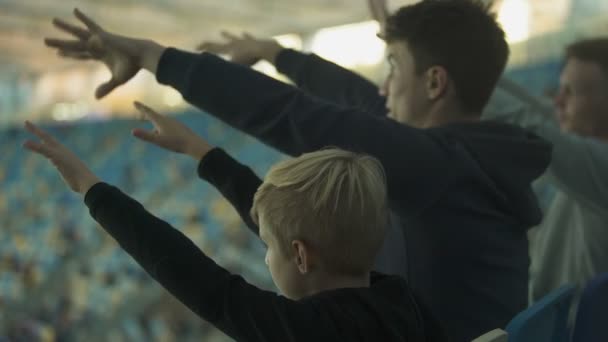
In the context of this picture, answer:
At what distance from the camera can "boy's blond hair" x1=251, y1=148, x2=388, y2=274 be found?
2.08 ft

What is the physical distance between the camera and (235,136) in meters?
3.93

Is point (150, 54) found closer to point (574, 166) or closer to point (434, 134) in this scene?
point (434, 134)

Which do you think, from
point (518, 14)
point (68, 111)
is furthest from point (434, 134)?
point (68, 111)

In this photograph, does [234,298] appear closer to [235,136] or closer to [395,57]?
[395,57]

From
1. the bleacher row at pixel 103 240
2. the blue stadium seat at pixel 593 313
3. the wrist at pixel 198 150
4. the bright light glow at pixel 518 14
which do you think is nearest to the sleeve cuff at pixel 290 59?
the wrist at pixel 198 150

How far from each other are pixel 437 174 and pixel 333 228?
159 mm

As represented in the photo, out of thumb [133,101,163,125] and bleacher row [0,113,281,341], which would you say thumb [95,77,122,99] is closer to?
thumb [133,101,163,125]

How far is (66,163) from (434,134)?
0.40 metres

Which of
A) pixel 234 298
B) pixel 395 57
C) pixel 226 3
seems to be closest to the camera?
pixel 234 298

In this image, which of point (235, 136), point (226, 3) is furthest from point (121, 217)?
point (226, 3)

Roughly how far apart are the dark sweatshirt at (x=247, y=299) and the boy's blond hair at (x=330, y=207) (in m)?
0.04

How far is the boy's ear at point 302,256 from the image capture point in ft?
2.11

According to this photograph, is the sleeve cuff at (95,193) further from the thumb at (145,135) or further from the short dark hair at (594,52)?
the short dark hair at (594,52)

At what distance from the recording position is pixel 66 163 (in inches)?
27.7
